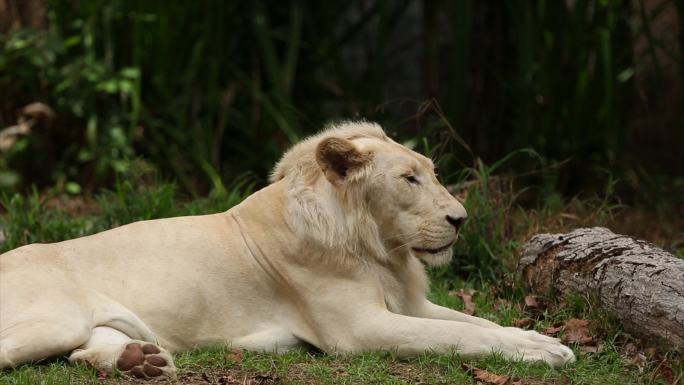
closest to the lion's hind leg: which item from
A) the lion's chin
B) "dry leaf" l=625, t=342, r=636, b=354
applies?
the lion's chin

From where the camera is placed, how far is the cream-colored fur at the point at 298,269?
15.4 ft

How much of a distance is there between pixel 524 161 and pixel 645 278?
4498 mm

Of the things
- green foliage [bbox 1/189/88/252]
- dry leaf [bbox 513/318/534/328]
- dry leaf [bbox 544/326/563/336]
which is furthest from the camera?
green foliage [bbox 1/189/88/252]

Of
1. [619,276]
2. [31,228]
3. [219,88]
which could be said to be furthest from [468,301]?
[219,88]

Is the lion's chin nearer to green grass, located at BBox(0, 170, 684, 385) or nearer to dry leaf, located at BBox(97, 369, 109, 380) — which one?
green grass, located at BBox(0, 170, 684, 385)

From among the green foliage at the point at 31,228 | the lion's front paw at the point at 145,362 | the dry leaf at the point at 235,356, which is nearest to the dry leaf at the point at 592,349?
the dry leaf at the point at 235,356

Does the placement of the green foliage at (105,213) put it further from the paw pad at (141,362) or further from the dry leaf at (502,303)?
the paw pad at (141,362)

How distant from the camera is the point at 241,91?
10.2 m

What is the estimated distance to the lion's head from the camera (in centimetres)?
488

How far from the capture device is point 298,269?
4.92 metres

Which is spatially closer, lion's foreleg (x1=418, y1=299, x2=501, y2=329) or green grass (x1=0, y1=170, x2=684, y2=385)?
green grass (x1=0, y1=170, x2=684, y2=385)

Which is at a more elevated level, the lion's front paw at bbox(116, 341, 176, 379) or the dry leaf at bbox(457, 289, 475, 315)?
the lion's front paw at bbox(116, 341, 176, 379)

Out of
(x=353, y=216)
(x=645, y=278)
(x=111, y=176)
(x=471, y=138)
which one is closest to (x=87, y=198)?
(x=111, y=176)

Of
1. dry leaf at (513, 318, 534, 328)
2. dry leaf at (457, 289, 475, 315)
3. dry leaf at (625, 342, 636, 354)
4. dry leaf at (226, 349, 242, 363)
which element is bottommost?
dry leaf at (457, 289, 475, 315)
